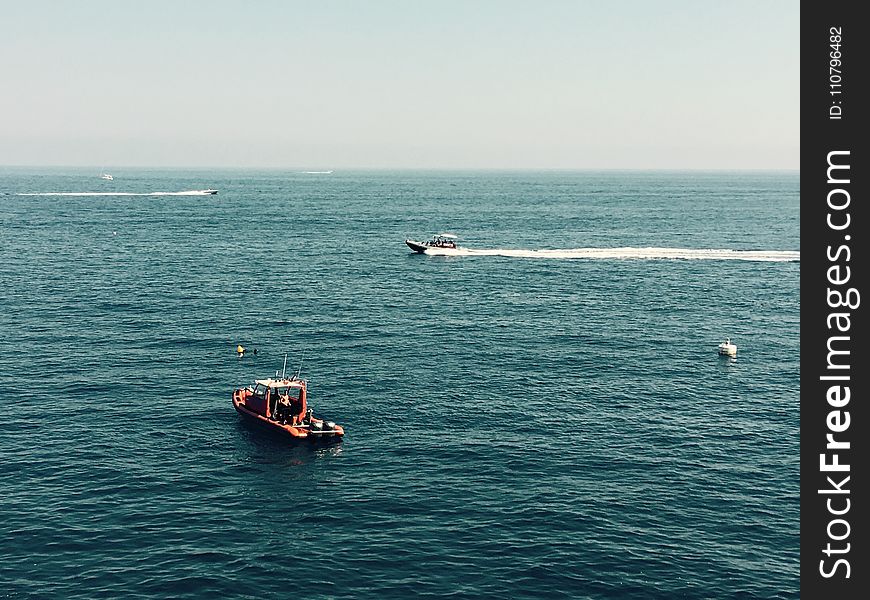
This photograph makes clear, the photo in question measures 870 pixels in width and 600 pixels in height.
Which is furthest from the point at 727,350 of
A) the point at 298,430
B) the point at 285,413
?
the point at 285,413

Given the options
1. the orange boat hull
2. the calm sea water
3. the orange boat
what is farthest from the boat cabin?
the calm sea water
